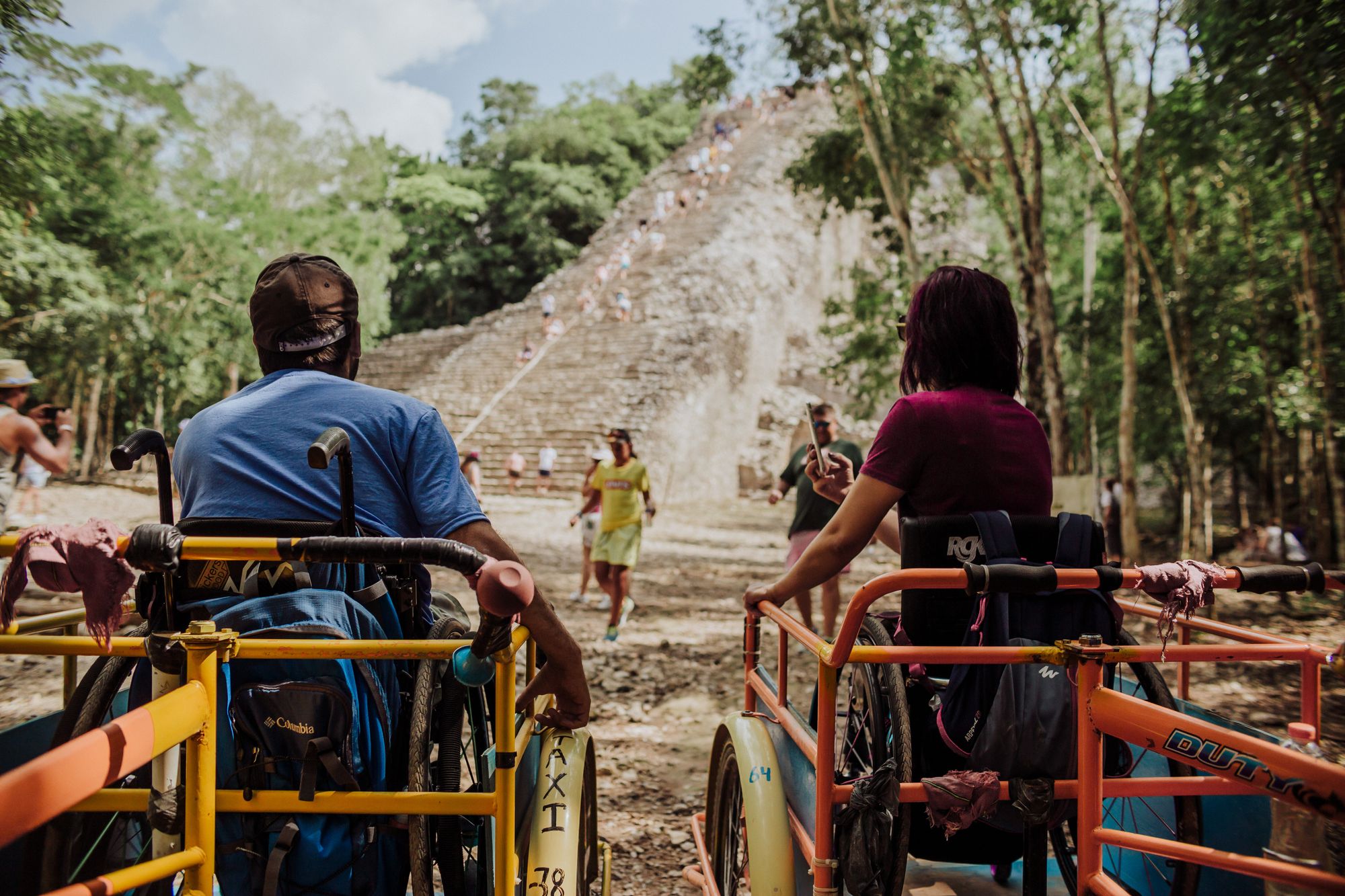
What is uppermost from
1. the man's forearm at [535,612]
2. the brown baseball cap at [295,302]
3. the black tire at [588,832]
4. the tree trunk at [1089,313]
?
the tree trunk at [1089,313]

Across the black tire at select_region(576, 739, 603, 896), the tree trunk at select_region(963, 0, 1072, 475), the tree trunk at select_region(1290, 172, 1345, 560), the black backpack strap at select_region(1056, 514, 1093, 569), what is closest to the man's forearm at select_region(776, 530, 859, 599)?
the black backpack strap at select_region(1056, 514, 1093, 569)

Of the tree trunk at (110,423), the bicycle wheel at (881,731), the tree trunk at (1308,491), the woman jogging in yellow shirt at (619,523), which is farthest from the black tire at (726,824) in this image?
the tree trunk at (110,423)

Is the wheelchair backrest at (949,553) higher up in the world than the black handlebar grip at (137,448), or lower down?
lower down

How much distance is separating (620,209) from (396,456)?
36.5 metres

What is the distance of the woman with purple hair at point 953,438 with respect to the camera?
2262 millimetres

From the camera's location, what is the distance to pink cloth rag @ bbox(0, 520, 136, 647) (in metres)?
1.47

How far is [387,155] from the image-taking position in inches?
1540

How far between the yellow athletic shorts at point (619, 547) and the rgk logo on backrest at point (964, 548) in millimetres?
5715

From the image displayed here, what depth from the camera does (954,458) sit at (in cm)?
226

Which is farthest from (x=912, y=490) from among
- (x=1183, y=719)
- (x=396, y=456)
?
(x=396, y=456)

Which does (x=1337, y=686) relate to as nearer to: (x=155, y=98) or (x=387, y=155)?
(x=155, y=98)

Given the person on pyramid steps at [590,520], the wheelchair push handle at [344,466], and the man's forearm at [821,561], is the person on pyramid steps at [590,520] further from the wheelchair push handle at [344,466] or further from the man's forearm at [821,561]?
the wheelchair push handle at [344,466]

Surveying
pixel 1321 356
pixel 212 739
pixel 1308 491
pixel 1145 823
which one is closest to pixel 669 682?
pixel 1145 823

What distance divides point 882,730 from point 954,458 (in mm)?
674
